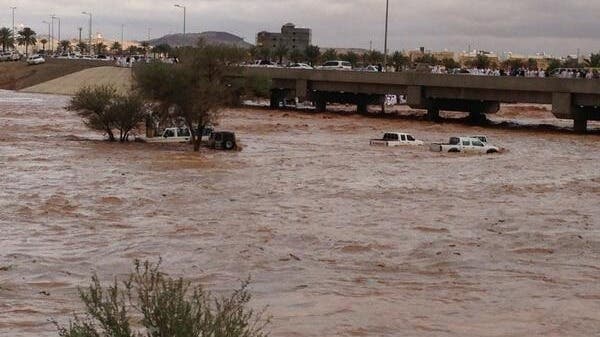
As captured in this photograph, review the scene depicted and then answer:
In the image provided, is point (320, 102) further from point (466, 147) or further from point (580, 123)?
point (466, 147)

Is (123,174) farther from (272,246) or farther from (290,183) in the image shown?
(272,246)

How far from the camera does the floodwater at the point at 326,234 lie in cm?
1667

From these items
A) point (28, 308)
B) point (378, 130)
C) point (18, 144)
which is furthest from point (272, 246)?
point (378, 130)

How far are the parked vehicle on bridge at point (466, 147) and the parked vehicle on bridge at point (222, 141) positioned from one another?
10.5 metres

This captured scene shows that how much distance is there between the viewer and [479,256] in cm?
2166

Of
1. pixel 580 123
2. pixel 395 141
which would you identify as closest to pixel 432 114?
pixel 580 123

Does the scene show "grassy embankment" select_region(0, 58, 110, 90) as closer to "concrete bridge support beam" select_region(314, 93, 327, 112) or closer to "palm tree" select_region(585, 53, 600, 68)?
"concrete bridge support beam" select_region(314, 93, 327, 112)

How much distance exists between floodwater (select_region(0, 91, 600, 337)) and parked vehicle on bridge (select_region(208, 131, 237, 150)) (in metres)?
1.76

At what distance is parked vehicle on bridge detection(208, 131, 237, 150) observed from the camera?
48.7m

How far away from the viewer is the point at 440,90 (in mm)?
73062

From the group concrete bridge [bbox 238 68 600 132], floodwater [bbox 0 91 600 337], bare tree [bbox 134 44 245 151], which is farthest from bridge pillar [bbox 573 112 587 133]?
bare tree [bbox 134 44 245 151]

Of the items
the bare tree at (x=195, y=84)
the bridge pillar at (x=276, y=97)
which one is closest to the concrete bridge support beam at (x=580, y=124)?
the bare tree at (x=195, y=84)

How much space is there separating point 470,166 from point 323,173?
7.49 m

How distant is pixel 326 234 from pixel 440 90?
50.5 meters
